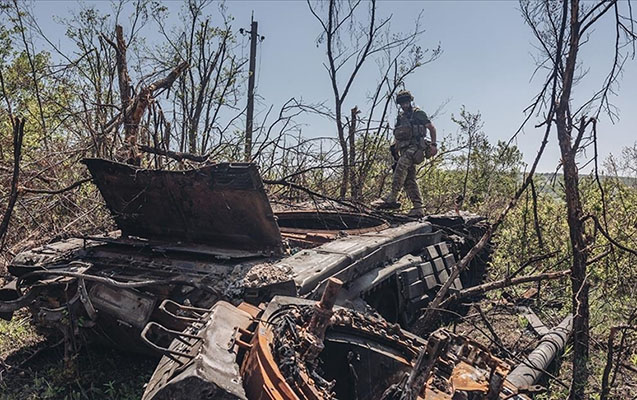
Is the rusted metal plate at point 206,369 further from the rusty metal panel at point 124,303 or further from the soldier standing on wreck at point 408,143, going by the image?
the soldier standing on wreck at point 408,143

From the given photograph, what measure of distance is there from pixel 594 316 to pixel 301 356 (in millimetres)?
5045

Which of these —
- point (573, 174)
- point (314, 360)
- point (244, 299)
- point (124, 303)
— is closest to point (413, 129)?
point (573, 174)

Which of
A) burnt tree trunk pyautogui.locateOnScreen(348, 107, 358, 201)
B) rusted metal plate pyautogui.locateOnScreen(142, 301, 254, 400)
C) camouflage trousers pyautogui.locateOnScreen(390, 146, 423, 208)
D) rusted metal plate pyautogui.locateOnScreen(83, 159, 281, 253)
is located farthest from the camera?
burnt tree trunk pyautogui.locateOnScreen(348, 107, 358, 201)

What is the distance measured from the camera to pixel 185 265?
4.22 metres

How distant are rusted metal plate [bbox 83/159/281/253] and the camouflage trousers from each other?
3.70m

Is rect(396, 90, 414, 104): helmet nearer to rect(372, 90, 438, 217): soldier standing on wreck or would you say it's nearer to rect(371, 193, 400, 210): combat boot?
rect(372, 90, 438, 217): soldier standing on wreck

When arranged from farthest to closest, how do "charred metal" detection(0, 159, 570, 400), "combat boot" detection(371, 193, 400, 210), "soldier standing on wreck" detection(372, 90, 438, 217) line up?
"soldier standing on wreck" detection(372, 90, 438, 217) → "combat boot" detection(371, 193, 400, 210) → "charred metal" detection(0, 159, 570, 400)

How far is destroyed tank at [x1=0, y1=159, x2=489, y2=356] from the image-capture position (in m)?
3.81

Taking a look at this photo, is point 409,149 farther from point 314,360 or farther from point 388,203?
point 314,360

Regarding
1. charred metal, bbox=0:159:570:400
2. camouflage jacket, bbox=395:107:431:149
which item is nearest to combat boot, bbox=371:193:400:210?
camouflage jacket, bbox=395:107:431:149

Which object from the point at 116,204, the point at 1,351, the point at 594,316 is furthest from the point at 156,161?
the point at 594,316

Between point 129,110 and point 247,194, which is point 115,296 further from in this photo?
point 129,110

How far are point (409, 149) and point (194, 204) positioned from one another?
4093 mm

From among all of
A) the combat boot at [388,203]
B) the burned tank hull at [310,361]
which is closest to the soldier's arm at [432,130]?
the combat boot at [388,203]
